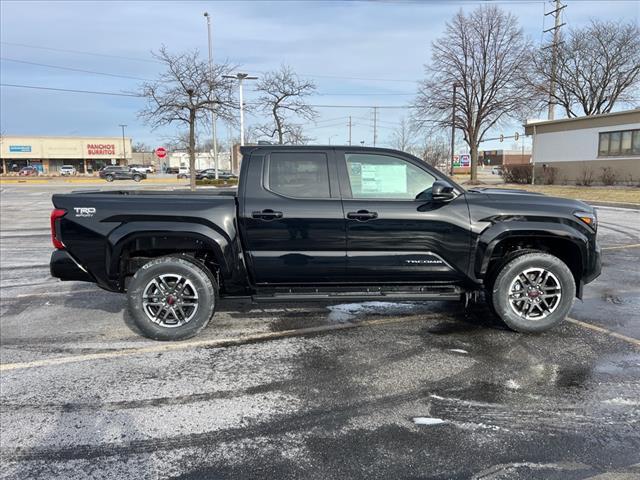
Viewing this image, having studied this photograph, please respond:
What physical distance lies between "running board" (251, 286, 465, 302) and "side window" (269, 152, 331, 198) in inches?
37.7

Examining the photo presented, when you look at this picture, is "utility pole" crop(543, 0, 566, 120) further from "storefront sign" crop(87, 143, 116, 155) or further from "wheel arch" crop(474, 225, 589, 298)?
"storefront sign" crop(87, 143, 116, 155)

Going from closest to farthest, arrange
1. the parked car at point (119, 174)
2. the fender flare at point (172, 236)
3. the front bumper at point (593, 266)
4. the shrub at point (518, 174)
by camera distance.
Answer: the fender flare at point (172, 236)
the front bumper at point (593, 266)
the shrub at point (518, 174)
the parked car at point (119, 174)

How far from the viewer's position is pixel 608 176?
28750 millimetres

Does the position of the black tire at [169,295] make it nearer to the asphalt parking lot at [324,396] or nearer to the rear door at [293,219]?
the asphalt parking lot at [324,396]

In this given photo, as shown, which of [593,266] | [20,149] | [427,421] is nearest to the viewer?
[427,421]

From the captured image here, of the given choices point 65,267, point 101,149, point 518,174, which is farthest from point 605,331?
point 101,149

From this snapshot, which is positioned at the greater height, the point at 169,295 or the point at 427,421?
the point at 169,295

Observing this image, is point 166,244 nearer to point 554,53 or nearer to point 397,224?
point 397,224

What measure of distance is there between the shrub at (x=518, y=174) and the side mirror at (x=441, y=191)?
1323 inches

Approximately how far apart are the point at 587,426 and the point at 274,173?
3303 mm

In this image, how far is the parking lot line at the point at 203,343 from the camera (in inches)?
167

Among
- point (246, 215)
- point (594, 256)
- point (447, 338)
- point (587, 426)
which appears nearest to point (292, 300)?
point (246, 215)

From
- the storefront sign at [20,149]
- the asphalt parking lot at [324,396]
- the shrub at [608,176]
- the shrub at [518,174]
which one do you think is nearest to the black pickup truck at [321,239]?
the asphalt parking lot at [324,396]

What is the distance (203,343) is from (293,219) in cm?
150
